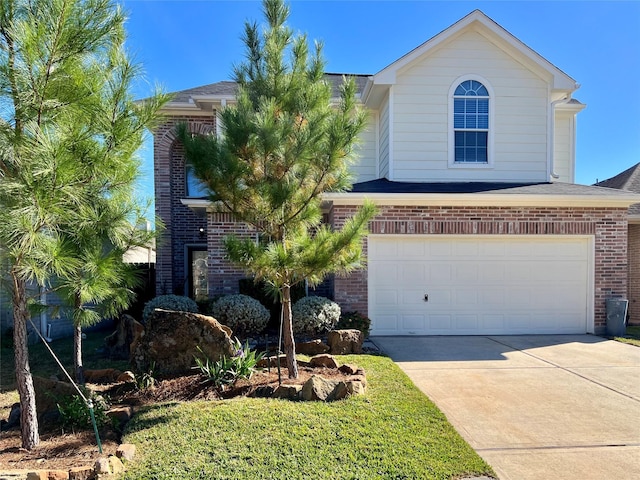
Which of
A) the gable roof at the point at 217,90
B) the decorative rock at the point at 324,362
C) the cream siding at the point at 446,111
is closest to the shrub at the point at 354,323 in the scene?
the decorative rock at the point at 324,362

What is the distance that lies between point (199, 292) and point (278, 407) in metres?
8.72

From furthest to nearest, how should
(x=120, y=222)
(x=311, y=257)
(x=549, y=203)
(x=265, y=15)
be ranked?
(x=549, y=203), (x=265, y=15), (x=311, y=257), (x=120, y=222)

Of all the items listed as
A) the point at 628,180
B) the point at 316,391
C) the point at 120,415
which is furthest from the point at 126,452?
the point at 628,180

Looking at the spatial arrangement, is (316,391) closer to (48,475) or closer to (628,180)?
(48,475)

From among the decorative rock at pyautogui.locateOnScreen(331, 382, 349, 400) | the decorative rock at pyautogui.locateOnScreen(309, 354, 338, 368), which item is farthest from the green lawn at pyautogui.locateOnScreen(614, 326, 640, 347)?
the decorative rock at pyautogui.locateOnScreen(331, 382, 349, 400)

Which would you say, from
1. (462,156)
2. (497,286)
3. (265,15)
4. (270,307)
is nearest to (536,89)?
(462,156)

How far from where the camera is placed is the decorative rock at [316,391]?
434cm

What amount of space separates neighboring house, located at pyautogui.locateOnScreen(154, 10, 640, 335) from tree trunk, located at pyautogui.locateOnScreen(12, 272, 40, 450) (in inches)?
170

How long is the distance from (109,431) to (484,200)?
7962mm

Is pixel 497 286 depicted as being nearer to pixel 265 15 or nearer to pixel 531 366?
pixel 531 366

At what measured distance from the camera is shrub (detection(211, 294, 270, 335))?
7723 millimetres

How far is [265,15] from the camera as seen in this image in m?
4.85

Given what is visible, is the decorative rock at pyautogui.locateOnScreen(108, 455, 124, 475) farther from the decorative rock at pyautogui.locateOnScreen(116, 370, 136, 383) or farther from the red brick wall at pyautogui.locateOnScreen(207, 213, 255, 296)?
the red brick wall at pyautogui.locateOnScreen(207, 213, 255, 296)

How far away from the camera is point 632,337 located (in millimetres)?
8508
